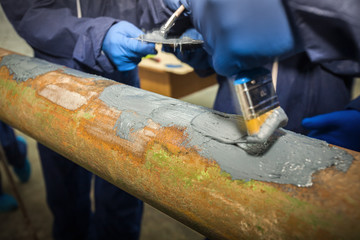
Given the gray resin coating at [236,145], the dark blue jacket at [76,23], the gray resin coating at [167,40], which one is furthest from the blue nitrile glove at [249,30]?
the dark blue jacket at [76,23]

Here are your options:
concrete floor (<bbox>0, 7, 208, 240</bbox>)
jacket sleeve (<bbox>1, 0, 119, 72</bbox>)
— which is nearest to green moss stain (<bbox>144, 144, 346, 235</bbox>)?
jacket sleeve (<bbox>1, 0, 119, 72</bbox>)

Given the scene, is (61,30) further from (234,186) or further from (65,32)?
(234,186)

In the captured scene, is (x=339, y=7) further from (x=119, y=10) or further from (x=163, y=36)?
(x=119, y=10)

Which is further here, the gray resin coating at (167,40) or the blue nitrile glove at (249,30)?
→ the gray resin coating at (167,40)

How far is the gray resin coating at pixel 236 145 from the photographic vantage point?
371 millimetres

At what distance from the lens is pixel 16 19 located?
1238 mm

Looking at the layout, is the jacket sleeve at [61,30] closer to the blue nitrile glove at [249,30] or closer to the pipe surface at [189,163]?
the pipe surface at [189,163]

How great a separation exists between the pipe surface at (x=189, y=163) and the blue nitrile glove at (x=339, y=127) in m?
0.49

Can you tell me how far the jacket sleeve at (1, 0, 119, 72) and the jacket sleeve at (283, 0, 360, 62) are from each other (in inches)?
33.6

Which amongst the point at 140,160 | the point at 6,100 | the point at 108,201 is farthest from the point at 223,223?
the point at 108,201

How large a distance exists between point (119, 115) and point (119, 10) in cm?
98

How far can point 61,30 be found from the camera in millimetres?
1093

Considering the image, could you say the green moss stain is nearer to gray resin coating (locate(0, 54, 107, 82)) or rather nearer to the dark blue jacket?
gray resin coating (locate(0, 54, 107, 82))

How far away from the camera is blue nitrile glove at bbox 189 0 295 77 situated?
1.12 feet
